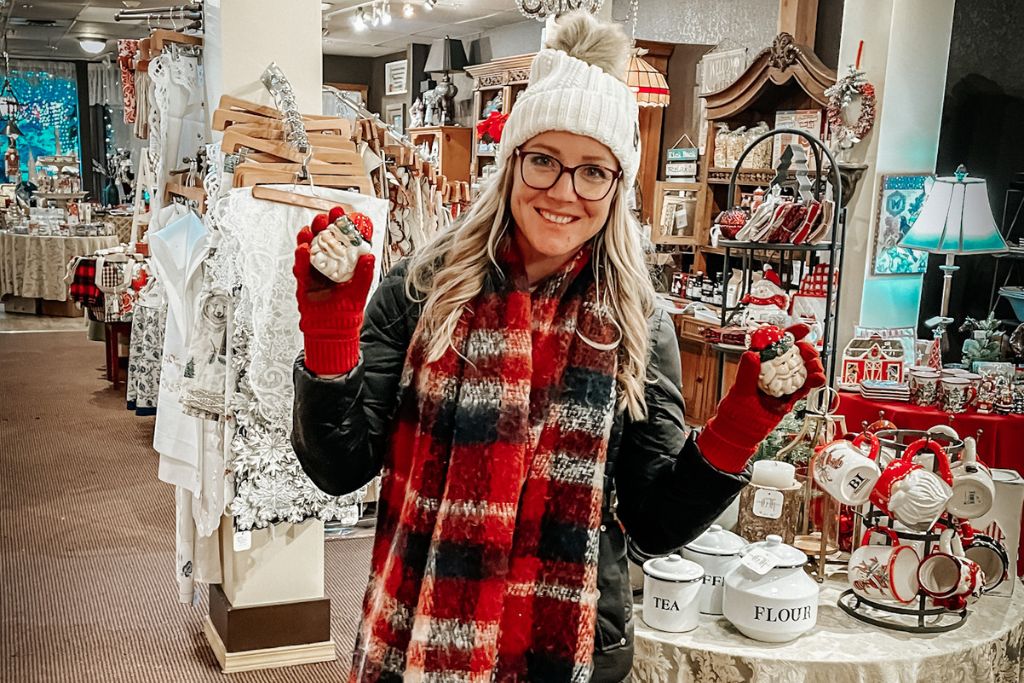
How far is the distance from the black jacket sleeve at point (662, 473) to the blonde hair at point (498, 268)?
0.03 metres

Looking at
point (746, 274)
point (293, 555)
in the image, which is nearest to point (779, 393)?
point (746, 274)

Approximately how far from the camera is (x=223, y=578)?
310cm

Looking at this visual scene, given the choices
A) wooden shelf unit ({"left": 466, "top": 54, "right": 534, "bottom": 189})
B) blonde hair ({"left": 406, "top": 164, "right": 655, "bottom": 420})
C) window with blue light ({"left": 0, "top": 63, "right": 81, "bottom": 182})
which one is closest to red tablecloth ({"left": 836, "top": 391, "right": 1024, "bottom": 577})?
blonde hair ({"left": 406, "top": 164, "right": 655, "bottom": 420})

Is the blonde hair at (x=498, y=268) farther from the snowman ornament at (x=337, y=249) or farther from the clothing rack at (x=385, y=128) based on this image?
the clothing rack at (x=385, y=128)

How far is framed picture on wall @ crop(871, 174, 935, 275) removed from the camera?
172 inches

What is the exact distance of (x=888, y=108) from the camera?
4320mm

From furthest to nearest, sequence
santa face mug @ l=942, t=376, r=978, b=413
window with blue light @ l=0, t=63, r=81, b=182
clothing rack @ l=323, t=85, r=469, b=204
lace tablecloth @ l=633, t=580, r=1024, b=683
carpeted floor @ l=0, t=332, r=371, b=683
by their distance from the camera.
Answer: window with blue light @ l=0, t=63, r=81, b=182 → clothing rack @ l=323, t=85, r=469, b=204 → santa face mug @ l=942, t=376, r=978, b=413 → carpeted floor @ l=0, t=332, r=371, b=683 → lace tablecloth @ l=633, t=580, r=1024, b=683

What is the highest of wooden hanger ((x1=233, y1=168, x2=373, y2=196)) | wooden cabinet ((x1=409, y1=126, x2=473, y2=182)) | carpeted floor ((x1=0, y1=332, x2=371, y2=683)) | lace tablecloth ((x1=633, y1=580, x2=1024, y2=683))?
wooden cabinet ((x1=409, y1=126, x2=473, y2=182))

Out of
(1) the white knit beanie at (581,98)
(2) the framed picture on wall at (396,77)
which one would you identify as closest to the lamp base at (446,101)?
(2) the framed picture on wall at (396,77)

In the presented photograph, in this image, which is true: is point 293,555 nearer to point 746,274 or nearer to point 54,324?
point 746,274

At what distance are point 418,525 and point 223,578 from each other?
203 cm

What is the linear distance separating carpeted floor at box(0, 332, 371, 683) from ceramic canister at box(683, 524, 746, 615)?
60.4 inches

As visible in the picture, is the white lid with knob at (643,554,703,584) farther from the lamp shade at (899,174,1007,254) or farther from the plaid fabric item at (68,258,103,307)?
the plaid fabric item at (68,258,103,307)

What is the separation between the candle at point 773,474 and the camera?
2.09 metres
